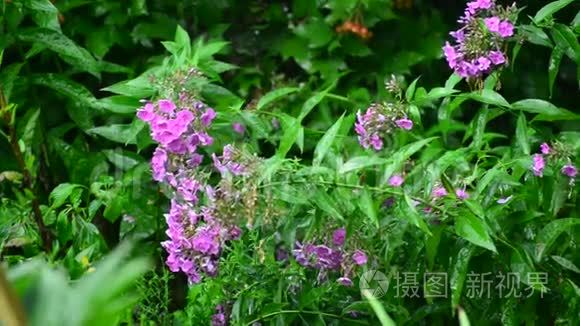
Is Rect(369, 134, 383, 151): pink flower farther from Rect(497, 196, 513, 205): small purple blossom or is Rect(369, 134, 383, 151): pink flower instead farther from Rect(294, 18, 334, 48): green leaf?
Rect(294, 18, 334, 48): green leaf

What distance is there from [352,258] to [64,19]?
5.59 ft

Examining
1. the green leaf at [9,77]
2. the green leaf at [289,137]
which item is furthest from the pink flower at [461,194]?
the green leaf at [9,77]

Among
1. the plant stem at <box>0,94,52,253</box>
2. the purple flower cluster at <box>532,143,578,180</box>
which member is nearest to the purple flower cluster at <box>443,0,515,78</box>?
the purple flower cluster at <box>532,143,578,180</box>

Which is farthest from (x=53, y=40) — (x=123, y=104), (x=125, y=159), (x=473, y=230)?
(x=473, y=230)

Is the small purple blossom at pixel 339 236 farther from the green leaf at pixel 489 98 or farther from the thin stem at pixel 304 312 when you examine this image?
the green leaf at pixel 489 98

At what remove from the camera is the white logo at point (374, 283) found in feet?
7.27

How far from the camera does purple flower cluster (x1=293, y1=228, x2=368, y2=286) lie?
218cm

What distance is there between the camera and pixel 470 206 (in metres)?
2.06

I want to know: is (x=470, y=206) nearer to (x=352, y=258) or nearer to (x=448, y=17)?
(x=352, y=258)

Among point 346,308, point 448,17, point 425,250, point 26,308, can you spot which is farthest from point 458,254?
point 448,17

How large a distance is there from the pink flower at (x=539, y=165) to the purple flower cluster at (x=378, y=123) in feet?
0.95

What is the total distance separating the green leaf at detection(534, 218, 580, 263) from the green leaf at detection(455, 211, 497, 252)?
181 millimetres

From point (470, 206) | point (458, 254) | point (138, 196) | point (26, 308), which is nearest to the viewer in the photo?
point (26, 308)

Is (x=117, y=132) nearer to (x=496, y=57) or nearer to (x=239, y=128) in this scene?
(x=239, y=128)
